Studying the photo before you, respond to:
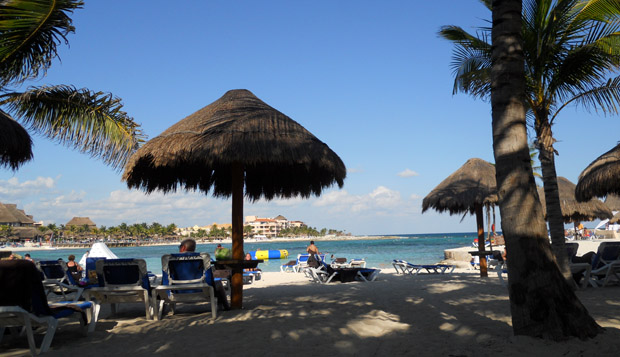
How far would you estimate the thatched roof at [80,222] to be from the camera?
125 m

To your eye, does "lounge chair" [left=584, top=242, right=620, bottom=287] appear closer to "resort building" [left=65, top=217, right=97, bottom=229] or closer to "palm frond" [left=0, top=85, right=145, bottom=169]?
"palm frond" [left=0, top=85, right=145, bottom=169]

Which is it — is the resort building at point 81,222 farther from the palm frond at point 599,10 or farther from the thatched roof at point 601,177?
the palm frond at point 599,10

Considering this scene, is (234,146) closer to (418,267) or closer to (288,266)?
(418,267)

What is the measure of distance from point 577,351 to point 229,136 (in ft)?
14.9

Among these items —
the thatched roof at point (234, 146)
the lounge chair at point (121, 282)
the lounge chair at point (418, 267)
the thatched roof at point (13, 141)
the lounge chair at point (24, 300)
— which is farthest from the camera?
the lounge chair at point (418, 267)

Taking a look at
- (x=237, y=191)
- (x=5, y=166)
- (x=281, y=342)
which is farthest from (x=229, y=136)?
(x=5, y=166)

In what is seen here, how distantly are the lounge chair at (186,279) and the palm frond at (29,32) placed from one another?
167 inches

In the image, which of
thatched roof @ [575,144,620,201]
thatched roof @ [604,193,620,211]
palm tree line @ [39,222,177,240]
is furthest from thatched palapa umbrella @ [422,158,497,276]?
palm tree line @ [39,222,177,240]

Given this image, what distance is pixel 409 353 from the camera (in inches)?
149

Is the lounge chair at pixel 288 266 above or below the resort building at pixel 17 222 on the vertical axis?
below

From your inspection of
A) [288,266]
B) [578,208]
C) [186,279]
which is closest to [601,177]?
[578,208]

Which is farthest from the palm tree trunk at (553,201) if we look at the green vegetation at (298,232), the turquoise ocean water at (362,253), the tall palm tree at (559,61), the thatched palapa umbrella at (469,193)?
the green vegetation at (298,232)

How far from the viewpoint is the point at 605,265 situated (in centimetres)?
876

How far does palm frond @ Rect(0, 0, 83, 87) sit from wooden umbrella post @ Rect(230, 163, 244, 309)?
3.67 metres
